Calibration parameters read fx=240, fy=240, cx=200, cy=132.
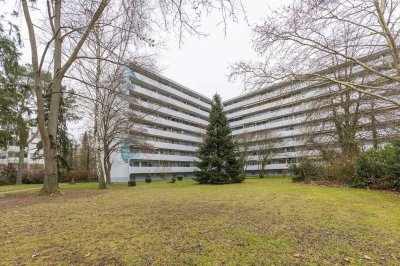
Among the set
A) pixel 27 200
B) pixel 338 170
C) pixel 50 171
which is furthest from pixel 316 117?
pixel 27 200

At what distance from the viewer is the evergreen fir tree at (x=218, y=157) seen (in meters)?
22.6

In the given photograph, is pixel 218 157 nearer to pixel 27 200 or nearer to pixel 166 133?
pixel 27 200

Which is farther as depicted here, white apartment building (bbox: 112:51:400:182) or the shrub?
white apartment building (bbox: 112:51:400:182)

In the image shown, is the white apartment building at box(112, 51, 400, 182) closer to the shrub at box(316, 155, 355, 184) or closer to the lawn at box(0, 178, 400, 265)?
the shrub at box(316, 155, 355, 184)

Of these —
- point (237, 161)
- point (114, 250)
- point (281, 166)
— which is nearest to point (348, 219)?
point (114, 250)

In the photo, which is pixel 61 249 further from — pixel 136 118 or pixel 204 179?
pixel 204 179

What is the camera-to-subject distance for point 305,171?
20.0 metres

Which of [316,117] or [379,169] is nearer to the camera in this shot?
[379,169]

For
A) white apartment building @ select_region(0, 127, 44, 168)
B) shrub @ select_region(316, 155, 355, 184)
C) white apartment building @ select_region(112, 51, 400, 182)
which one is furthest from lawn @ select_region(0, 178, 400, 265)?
white apartment building @ select_region(112, 51, 400, 182)

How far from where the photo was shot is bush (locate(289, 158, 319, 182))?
19.6 m

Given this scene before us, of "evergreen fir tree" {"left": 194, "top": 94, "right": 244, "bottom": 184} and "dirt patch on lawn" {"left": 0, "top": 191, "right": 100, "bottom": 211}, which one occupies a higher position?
"evergreen fir tree" {"left": 194, "top": 94, "right": 244, "bottom": 184}

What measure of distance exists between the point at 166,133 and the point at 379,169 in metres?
35.8

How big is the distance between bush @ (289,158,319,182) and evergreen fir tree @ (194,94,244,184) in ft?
16.4

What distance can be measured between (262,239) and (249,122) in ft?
167
